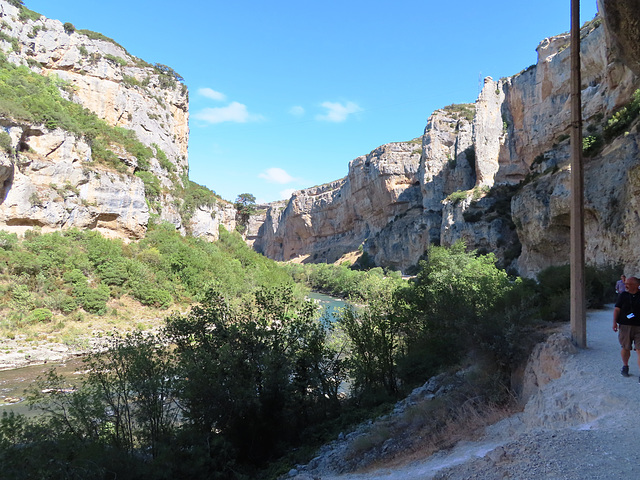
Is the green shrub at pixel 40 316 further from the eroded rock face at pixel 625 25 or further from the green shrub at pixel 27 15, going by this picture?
the green shrub at pixel 27 15

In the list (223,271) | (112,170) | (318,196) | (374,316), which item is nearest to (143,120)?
(112,170)

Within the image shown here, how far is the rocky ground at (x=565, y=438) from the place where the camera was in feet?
9.98

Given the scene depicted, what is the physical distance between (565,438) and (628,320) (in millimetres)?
2069

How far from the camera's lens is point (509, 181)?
45.1 meters

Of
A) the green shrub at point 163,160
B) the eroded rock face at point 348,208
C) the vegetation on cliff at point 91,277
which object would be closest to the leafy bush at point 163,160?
the green shrub at point 163,160

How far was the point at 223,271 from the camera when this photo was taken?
121 feet

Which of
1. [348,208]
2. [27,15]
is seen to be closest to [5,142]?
[27,15]

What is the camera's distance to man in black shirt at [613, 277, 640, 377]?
4.52m

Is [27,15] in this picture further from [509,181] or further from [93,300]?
[509,181]

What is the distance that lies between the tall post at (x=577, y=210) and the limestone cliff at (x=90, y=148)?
103 feet

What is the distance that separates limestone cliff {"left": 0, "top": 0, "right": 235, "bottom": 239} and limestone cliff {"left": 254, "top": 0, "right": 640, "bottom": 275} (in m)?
31.4

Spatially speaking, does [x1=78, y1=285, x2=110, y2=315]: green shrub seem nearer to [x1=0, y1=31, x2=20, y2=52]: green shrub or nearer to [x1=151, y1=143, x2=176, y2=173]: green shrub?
[x1=151, y1=143, x2=176, y2=173]: green shrub

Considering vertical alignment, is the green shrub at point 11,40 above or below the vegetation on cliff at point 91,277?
above

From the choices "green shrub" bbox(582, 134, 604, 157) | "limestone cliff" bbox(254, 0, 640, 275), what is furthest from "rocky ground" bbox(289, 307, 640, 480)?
"green shrub" bbox(582, 134, 604, 157)
